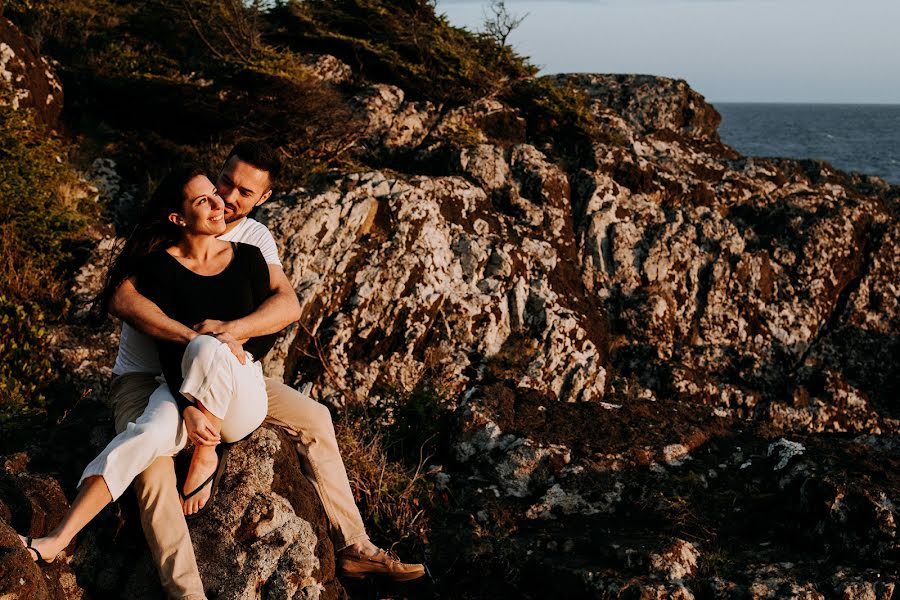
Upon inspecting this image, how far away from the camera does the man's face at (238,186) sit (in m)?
4.71

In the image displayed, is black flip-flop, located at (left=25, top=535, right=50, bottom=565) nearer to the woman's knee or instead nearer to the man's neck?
the woman's knee

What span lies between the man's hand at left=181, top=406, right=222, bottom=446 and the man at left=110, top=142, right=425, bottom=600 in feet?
0.58

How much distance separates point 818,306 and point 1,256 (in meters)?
9.74

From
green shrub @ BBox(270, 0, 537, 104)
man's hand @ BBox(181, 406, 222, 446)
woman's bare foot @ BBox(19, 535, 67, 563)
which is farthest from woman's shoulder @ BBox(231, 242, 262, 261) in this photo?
green shrub @ BBox(270, 0, 537, 104)

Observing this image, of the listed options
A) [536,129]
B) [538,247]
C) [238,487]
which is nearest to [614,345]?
[538,247]

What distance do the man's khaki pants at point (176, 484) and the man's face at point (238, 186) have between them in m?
1.12

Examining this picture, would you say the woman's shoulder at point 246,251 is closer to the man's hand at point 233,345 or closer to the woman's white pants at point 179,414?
the man's hand at point 233,345

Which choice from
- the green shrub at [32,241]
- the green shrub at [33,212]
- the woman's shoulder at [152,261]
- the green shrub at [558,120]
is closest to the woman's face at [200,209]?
the woman's shoulder at [152,261]

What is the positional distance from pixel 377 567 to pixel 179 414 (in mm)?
1432

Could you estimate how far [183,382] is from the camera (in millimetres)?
3797

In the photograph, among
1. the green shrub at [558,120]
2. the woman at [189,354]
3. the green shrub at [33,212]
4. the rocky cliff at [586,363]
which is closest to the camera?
the woman at [189,354]

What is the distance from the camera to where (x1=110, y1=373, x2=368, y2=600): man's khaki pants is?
3.60 meters

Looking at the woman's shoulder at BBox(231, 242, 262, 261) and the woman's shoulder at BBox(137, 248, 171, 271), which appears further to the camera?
the woman's shoulder at BBox(231, 242, 262, 261)

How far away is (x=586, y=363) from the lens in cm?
821
